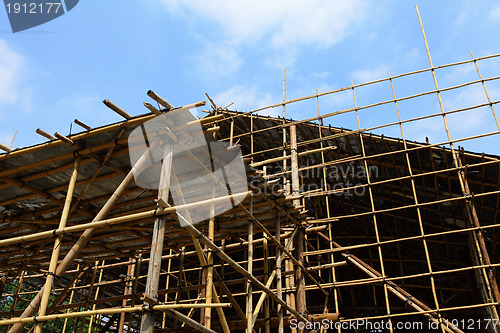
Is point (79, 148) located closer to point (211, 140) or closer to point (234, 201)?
point (211, 140)

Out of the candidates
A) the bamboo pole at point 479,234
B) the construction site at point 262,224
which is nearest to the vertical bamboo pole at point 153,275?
the construction site at point 262,224

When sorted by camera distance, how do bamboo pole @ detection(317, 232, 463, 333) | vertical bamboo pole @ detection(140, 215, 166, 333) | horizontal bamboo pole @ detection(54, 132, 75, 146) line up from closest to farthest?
vertical bamboo pole @ detection(140, 215, 166, 333)
horizontal bamboo pole @ detection(54, 132, 75, 146)
bamboo pole @ detection(317, 232, 463, 333)

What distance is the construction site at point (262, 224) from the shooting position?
19.4ft

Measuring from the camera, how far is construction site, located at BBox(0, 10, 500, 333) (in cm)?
591

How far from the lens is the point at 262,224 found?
8594 mm

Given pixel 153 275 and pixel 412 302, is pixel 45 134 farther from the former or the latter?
pixel 412 302

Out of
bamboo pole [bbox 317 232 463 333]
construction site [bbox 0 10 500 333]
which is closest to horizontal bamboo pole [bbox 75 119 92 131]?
construction site [bbox 0 10 500 333]

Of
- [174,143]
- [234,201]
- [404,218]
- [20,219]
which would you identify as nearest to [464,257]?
[404,218]

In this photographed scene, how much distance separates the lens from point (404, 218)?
42.8ft

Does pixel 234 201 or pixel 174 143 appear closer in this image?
pixel 174 143

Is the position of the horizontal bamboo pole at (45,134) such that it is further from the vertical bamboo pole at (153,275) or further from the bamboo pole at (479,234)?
the bamboo pole at (479,234)

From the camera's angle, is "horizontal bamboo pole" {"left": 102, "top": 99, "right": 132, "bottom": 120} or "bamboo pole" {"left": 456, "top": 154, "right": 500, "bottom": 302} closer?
"horizontal bamboo pole" {"left": 102, "top": 99, "right": 132, "bottom": 120}

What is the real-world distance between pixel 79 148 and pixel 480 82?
954 centimetres

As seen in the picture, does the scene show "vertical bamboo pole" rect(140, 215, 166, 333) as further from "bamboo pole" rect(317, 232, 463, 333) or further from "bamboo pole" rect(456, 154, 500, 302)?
"bamboo pole" rect(456, 154, 500, 302)
